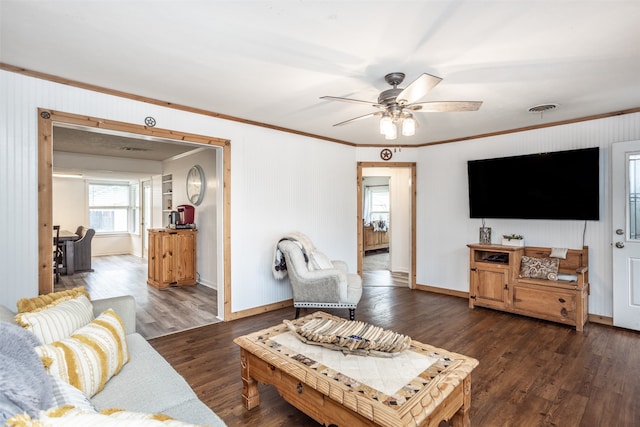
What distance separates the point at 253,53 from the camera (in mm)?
2240

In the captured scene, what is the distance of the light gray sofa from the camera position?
4.41ft

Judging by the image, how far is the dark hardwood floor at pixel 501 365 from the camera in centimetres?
203

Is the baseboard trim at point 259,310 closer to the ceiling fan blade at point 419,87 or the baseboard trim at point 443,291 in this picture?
the baseboard trim at point 443,291

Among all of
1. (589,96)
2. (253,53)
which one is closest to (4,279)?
(253,53)

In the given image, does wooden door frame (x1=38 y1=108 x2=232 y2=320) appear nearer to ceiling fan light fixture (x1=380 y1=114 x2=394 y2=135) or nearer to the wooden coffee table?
the wooden coffee table

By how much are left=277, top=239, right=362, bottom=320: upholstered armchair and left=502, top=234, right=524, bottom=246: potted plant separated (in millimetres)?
2195

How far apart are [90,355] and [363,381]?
1247mm

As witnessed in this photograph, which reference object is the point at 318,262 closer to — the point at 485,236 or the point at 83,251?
the point at 485,236

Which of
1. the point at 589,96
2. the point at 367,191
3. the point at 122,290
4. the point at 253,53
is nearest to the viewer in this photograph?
the point at 253,53

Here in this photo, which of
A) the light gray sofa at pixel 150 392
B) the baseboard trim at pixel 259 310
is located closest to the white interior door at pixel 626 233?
the baseboard trim at pixel 259 310

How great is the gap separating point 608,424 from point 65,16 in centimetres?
396

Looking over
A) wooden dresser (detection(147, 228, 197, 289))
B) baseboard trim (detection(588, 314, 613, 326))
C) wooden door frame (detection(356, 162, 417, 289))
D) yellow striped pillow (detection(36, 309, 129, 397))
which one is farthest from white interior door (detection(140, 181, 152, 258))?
baseboard trim (detection(588, 314, 613, 326))

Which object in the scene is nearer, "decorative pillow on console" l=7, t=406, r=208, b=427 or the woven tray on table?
"decorative pillow on console" l=7, t=406, r=208, b=427

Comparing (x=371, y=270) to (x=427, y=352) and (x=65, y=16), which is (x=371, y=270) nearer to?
(x=427, y=352)
